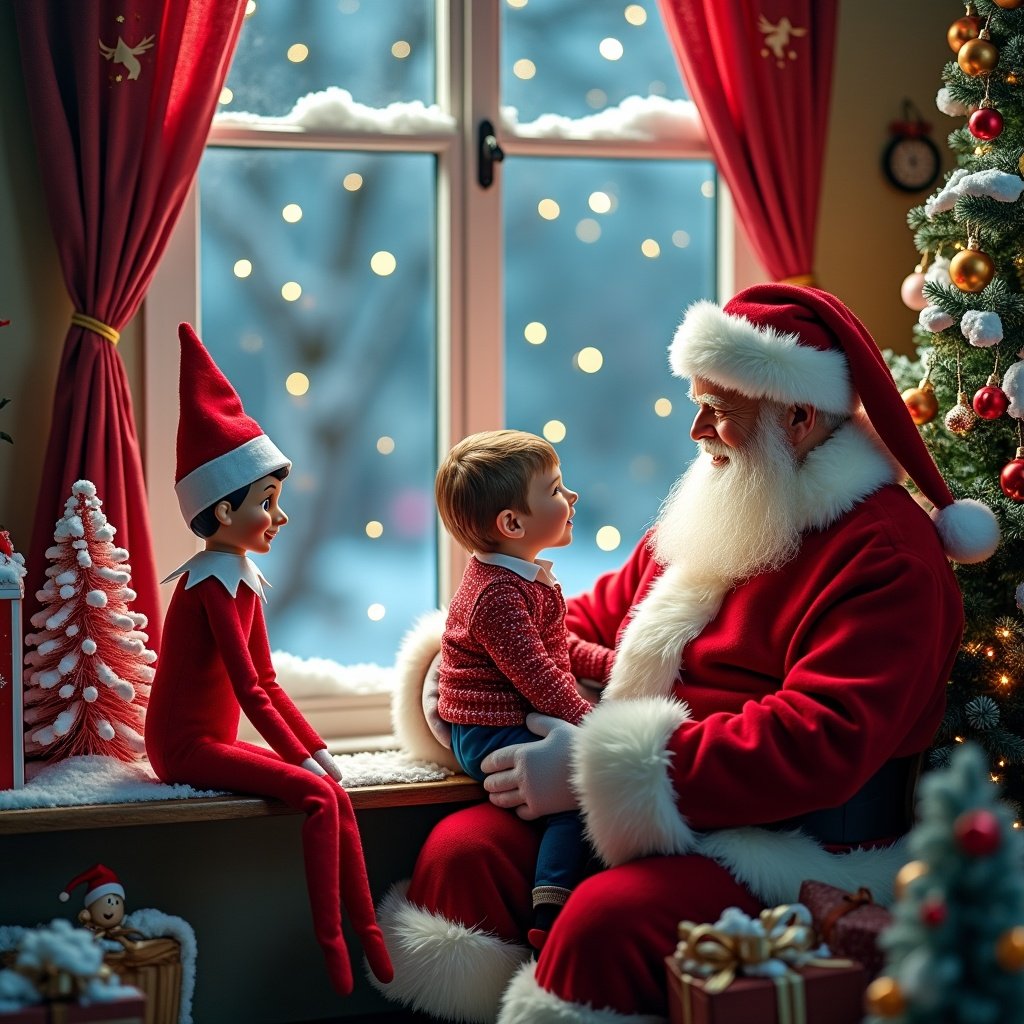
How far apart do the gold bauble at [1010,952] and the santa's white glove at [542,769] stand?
0.97m

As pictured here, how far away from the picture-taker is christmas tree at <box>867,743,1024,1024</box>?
145 cm

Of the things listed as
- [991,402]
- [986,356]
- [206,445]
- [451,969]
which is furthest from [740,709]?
[206,445]

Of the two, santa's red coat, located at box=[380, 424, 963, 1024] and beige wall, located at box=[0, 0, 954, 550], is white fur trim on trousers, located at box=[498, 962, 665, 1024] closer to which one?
santa's red coat, located at box=[380, 424, 963, 1024]

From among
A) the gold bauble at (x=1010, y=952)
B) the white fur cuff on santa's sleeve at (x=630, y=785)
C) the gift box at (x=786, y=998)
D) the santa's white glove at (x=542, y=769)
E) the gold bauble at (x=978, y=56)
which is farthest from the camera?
the gold bauble at (x=978, y=56)

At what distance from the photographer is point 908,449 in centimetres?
230

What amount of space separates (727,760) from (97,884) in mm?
1180

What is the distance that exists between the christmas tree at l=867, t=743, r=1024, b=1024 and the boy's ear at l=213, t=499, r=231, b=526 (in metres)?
1.40

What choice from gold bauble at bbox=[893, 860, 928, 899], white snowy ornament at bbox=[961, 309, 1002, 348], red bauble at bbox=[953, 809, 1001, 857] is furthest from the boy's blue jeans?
white snowy ornament at bbox=[961, 309, 1002, 348]

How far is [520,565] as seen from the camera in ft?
8.11

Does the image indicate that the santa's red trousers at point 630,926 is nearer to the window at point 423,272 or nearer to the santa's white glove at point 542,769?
the santa's white glove at point 542,769

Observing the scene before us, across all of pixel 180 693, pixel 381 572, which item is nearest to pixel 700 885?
pixel 180 693

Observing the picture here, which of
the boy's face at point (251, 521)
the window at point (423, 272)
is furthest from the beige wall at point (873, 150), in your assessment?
the boy's face at point (251, 521)

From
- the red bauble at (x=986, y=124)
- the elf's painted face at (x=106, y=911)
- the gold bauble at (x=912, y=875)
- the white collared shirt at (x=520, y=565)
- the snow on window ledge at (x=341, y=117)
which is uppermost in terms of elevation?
the snow on window ledge at (x=341, y=117)

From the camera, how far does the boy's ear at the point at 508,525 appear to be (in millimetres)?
2445
